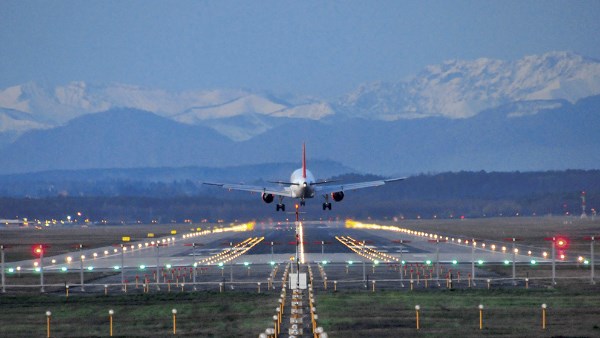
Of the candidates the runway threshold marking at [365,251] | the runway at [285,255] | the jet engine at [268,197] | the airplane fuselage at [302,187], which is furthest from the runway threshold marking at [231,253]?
the runway threshold marking at [365,251]

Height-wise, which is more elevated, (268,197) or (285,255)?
(268,197)

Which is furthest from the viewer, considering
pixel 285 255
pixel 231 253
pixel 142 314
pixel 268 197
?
pixel 268 197

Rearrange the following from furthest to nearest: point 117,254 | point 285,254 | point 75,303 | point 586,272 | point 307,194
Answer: point 307,194, point 117,254, point 285,254, point 586,272, point 75,303

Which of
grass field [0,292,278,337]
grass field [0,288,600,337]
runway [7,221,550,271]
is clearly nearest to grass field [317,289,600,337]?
grass field [0,288,600,337]

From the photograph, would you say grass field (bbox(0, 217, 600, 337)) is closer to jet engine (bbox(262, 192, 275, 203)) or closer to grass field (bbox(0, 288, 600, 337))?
grass field (bbox(0, 288, 600, 337))

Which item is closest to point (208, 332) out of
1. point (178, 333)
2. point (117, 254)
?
point (178, 333)

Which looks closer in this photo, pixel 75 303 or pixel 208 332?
pixel 208 332

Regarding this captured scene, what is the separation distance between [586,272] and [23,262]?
1752 inches

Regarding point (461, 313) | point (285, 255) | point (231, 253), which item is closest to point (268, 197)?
point (231, 253)

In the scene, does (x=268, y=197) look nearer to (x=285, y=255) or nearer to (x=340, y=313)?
(x=285, y=255)

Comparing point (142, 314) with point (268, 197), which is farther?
point (268, 197)

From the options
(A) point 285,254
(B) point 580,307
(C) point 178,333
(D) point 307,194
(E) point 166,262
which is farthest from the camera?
(D) point 307,194

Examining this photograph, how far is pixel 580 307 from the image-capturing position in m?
48.3

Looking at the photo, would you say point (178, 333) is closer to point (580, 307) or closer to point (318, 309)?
point (318, 309)
